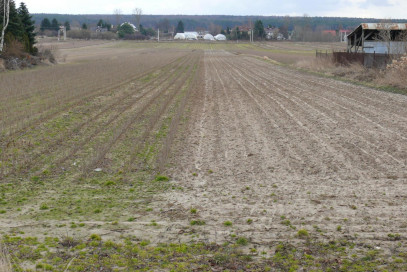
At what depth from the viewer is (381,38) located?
35938 mm

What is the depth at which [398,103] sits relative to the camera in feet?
61.7

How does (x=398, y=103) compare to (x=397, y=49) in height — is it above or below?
below

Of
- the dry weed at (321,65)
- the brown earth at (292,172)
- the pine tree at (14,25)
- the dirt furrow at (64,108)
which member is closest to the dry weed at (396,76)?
the brown earth at (292,172)

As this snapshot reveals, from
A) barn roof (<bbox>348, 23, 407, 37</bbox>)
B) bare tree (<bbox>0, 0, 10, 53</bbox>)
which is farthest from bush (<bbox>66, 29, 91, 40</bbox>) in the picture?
barn roof (<bbox>348, 23, 407, 37</bbox>)

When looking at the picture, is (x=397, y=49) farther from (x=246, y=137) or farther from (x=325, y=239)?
(x=325, y=239)

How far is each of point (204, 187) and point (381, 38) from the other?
1241 inches

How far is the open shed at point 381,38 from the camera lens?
31.2m

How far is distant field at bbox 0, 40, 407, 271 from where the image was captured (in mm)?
6121

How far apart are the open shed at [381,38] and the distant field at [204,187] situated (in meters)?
15.6

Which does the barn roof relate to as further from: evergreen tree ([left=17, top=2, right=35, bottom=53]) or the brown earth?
evergreen tree ([left=17, top=2, right=35, bottom=53])

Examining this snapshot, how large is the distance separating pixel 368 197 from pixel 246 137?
5206mm

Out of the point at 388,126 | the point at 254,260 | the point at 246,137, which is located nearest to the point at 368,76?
the point at 388,126

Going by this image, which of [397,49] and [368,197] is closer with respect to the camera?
[368,197]

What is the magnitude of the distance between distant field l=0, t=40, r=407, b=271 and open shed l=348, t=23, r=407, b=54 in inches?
615
